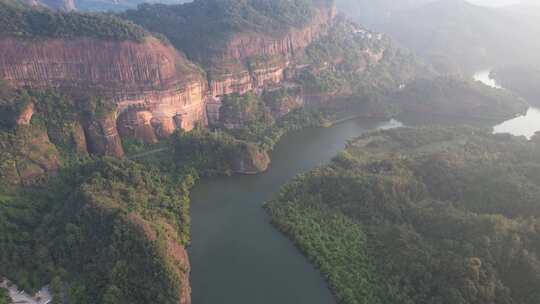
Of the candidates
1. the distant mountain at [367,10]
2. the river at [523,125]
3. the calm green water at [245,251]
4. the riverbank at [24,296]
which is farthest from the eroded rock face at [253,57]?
the distant mountain at [367,10]

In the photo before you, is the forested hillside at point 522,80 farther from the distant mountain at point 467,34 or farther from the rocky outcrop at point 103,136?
the rocky outcrop at point 103,136

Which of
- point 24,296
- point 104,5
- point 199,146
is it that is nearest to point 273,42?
point 199,146

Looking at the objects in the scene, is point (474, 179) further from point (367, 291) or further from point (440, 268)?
point (367, 291)

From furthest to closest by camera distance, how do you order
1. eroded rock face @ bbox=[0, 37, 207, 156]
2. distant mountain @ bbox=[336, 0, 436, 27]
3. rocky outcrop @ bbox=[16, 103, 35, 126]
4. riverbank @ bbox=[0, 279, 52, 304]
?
distant mountain @ bbox=[336, 0, 436, 27]
eroded rock face @ bbox=[0, 37, 207, 156]
rocky outcrop @ bbox=[16, 103, 35, 126]
riverbank @ bbox=[0, 279, 52, 304]

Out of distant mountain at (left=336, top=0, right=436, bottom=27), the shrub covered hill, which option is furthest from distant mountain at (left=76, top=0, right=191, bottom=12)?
the shrub covered hill

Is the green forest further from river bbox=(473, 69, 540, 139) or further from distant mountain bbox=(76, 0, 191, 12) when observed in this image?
distant mountain bbox=(76, 0, 191, 12)
